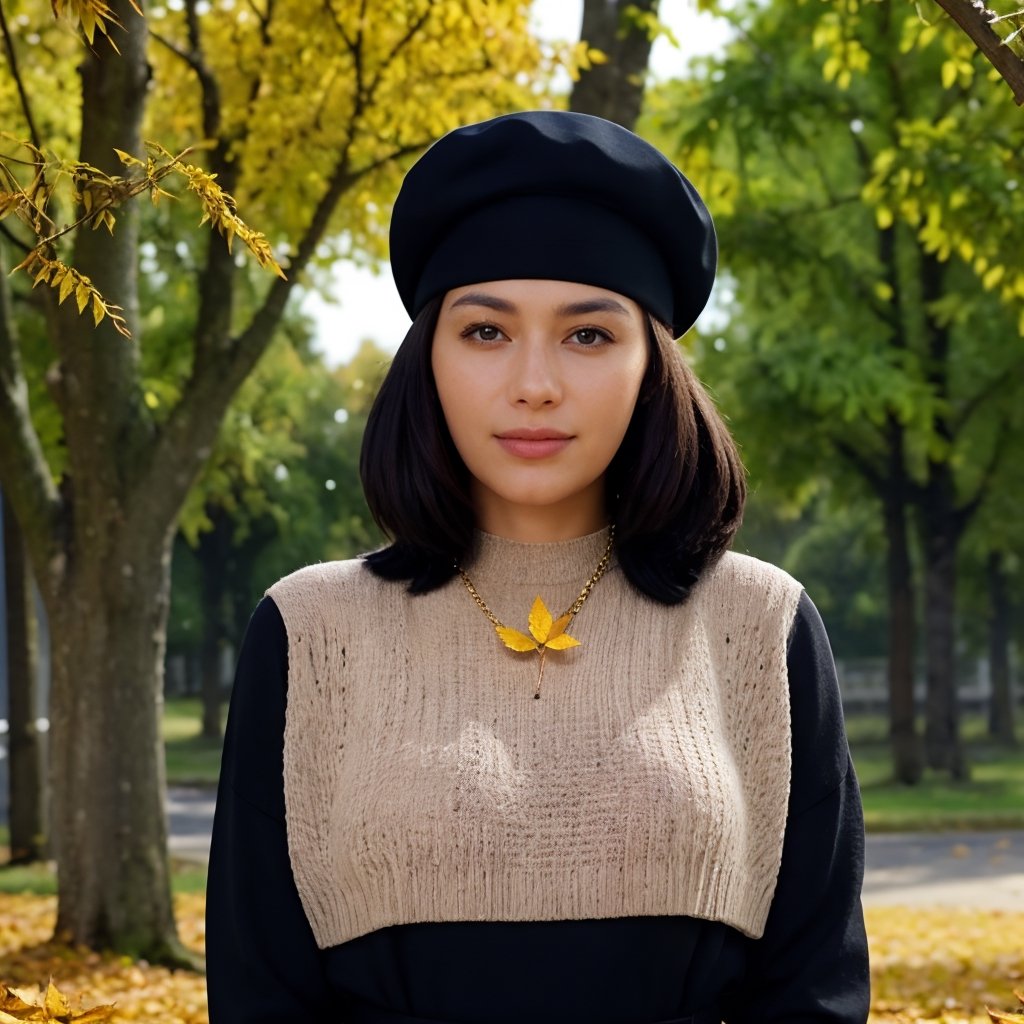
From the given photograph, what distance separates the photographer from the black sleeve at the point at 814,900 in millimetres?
2141

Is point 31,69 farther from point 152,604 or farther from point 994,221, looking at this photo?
point 994,221

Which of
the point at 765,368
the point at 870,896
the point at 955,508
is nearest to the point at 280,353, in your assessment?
the point at 765,368

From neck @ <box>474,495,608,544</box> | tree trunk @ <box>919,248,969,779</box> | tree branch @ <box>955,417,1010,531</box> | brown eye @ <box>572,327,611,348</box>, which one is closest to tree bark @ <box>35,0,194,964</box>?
neck @ <box>474,495,608,544</box>

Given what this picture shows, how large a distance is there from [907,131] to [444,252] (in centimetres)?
663

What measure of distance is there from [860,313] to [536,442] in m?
14.4

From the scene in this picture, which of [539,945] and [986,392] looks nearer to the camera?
[539,945]

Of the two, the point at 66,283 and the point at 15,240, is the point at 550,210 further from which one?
the point at 15,240

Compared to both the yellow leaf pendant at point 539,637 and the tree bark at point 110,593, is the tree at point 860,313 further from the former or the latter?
the yellow leaf pendant at point 539,637

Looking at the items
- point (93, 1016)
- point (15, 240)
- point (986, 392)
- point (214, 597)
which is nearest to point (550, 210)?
point (93, 1016)

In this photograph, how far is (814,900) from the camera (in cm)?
217

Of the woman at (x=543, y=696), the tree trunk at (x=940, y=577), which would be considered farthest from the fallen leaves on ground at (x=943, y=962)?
the tree trunk at (x=940, y=577)

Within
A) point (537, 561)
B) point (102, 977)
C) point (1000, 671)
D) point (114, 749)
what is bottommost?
point (102, 977)

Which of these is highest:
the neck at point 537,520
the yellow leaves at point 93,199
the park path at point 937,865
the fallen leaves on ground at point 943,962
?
the yellow leaves at point 93,199

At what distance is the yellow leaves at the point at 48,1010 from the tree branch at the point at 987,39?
1.90m
